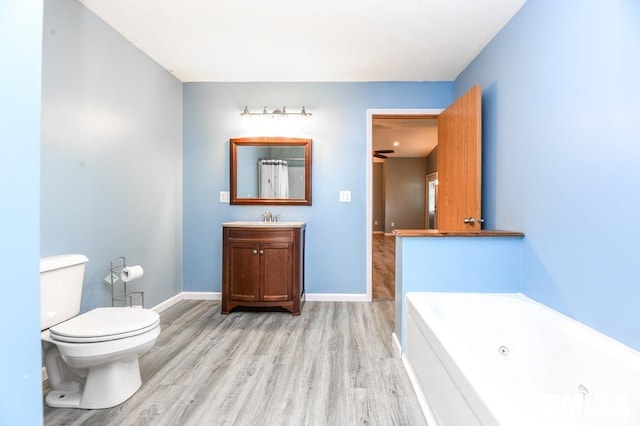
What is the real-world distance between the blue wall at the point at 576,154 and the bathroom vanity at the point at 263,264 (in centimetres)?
173

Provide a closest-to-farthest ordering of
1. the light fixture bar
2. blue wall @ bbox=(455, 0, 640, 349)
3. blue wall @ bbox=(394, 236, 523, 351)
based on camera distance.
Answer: blue wall @ bbox=(455, 0, 640, 349) < blue wall @ bbox=(394, 236, 523, 351) < the light fixture bar

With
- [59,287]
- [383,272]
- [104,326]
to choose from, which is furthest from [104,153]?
[383,272]

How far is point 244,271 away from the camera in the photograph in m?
2.84

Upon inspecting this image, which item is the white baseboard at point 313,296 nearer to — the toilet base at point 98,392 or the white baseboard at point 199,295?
the white baseboard at point 199,295

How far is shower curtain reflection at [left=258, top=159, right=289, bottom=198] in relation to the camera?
328 cm

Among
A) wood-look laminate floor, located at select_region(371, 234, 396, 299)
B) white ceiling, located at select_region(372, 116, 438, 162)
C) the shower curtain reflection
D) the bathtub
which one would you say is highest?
white ceiling, located at select_region(372, 116, 438, 162)

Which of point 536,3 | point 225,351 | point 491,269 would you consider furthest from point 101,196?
point 536,3

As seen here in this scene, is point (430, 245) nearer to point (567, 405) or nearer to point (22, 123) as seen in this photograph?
point (567, 405)

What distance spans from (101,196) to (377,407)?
221cm

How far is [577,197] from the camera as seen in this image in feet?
4.86

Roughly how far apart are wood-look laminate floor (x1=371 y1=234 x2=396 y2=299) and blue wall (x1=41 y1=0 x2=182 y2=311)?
226 cm

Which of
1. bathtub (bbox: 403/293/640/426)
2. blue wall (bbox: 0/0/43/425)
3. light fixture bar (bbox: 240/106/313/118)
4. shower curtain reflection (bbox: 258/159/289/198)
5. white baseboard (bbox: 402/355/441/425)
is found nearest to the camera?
blue wall (bbox: 0/0/43/425)

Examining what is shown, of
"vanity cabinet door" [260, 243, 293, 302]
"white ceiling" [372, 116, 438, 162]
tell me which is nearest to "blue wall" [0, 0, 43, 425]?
"vanity cabinet door" [260, 243, 293, 302]

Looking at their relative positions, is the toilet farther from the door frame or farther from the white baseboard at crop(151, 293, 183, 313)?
the door frame
